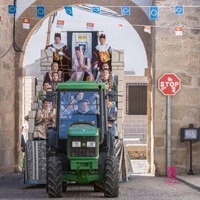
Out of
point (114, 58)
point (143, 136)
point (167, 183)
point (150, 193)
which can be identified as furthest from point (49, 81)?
point (143, 136)

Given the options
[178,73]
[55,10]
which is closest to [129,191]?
[178,73]

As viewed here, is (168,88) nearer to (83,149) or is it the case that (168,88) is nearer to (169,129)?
(169,129)

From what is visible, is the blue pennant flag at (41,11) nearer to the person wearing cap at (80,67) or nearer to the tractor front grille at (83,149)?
the person wearing cap at (80,67)

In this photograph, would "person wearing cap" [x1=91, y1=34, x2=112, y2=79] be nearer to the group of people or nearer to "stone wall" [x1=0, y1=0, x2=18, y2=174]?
the group of people

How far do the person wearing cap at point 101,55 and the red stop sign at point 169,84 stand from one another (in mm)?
2043

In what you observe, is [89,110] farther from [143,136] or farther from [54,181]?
[143,136]

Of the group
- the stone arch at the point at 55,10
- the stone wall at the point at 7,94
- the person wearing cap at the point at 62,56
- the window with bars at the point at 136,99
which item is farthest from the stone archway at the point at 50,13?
the window with bars at the point at 136,99

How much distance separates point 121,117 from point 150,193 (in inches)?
168

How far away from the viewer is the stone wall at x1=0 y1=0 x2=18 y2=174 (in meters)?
23.7

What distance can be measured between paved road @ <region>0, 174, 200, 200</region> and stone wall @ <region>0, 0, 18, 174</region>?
9.82 feet

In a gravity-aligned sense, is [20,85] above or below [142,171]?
above

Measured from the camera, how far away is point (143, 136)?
3741 centimetres

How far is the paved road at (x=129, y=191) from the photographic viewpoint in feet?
51.4

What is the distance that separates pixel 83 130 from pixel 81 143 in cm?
25
